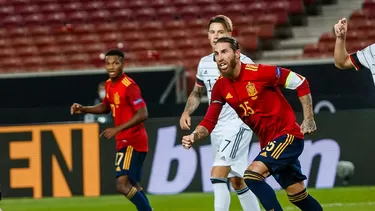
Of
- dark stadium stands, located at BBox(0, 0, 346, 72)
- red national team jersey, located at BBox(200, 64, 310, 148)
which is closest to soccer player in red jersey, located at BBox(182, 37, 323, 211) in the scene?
red national team jersey, located at BBox(200, 64, 310, 148)

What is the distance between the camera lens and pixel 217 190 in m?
8.70

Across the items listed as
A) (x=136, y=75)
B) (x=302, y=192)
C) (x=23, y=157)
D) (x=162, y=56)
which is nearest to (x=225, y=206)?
(x=302, y=192)

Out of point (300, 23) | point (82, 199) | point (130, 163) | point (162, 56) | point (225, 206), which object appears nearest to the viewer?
point (225, 206)

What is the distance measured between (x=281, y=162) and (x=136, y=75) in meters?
9.60

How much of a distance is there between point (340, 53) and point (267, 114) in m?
0.76

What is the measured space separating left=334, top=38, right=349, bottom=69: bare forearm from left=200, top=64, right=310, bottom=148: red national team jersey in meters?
0.34

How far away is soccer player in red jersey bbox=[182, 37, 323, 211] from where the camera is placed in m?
7.55

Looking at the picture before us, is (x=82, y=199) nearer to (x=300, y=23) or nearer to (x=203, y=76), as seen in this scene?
(x=203, y=76)

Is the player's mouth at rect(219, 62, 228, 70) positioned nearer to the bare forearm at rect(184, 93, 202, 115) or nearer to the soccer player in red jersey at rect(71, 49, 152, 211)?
the bare forearm at rect(184, 93, 202, 115)

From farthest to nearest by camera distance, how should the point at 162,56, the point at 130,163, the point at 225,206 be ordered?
1. the point at 162,56
2. the point at 130,163
3. the point at 225,206

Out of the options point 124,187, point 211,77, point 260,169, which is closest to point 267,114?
point 260,169

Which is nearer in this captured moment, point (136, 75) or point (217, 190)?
point (217, 190)

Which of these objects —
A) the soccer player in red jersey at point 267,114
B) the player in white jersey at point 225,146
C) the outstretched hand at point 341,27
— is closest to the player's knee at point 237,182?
the player in white jersey at point 225,146

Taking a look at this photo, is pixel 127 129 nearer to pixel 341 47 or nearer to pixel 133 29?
pixel 341 47
